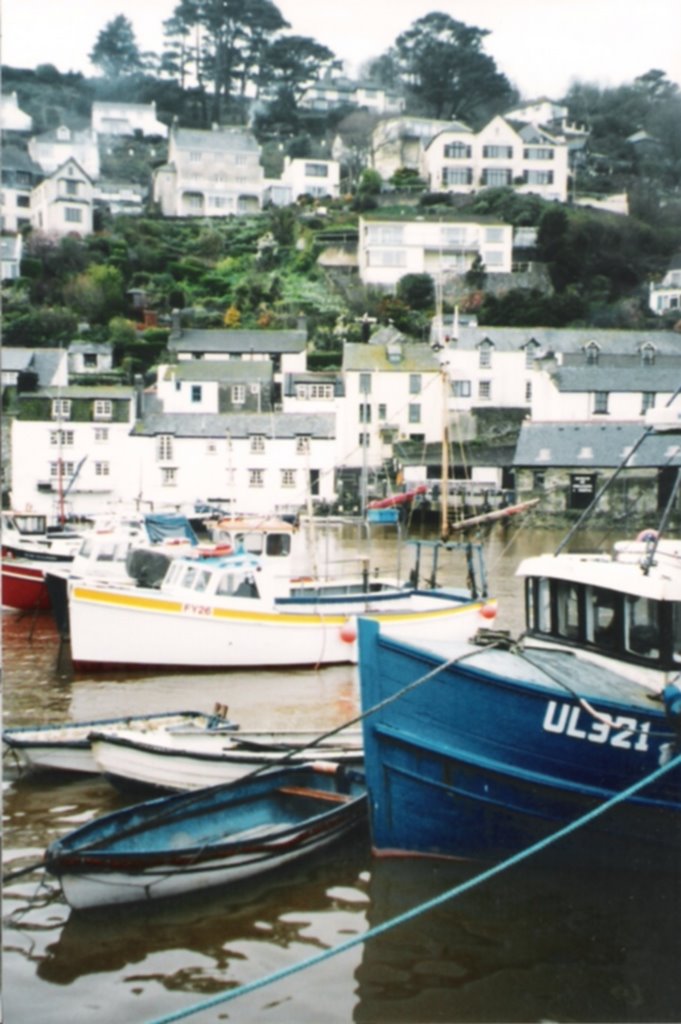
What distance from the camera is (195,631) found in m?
14.2

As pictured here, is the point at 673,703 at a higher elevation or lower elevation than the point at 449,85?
lower

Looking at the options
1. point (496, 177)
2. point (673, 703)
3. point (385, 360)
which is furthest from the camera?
point (496, 177)

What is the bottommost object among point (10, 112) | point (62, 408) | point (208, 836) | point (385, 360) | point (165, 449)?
point (208, 836)

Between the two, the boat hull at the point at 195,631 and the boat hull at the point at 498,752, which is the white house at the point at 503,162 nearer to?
the boat hull at the point at 195,631

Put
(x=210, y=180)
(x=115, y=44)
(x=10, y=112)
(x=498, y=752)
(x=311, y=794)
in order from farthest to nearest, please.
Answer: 1. (x=210, y=180)
2. (x=10, y=112)
3. (x=115, y=44)
4. (x=311, y=794)
5. (x=498, y=752)

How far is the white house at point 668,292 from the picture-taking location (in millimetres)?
38750

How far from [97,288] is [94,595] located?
122 ft

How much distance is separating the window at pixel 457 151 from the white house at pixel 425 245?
9551 mm

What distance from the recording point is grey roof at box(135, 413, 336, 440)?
37.0m

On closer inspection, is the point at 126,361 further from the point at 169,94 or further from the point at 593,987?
the point at 593,987

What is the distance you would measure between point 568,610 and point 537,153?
215 feet

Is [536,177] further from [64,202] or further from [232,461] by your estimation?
[232,461]

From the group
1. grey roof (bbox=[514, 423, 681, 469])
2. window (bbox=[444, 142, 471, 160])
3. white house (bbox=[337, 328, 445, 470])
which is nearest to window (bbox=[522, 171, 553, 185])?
window (bbox=[444, 142, 471, 160])

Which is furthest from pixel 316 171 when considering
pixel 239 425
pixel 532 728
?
pixel 532 728
